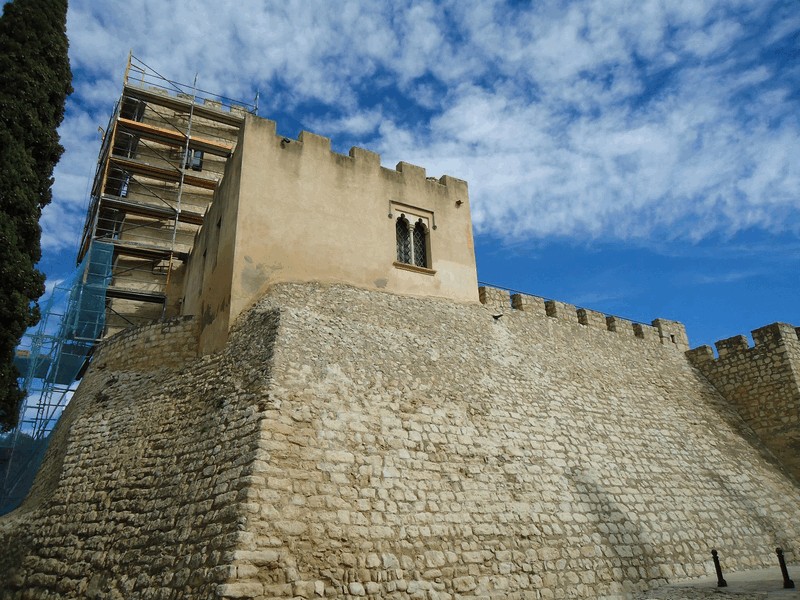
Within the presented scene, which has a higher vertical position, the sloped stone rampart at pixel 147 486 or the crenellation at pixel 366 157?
the crenellation at pixel 366 157

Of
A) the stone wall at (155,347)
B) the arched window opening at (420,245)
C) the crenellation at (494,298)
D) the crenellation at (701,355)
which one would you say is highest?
the arched window opening at (420,245)

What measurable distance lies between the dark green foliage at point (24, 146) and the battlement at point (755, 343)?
1638 cm

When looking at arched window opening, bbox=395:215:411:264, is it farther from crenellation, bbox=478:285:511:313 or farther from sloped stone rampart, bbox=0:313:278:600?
sloped stone rampart, bbox=0:313:278:600

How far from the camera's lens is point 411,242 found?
12547 mm

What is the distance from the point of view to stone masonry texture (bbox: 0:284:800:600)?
6.79m

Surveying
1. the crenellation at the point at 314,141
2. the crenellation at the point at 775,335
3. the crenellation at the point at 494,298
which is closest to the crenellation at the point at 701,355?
the crenellation at the point at 775,335

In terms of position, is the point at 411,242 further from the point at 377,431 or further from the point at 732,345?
the point at 732,345

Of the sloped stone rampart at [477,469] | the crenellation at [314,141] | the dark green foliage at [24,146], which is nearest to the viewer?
the sloped stone rampart at [477,469]

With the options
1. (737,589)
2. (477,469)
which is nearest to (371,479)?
(477,469)

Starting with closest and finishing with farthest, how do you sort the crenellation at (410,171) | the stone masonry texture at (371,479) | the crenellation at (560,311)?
1. the stone masonry texture at (371,479)
2. the crenellation at (410,171)
3. the crenellation at (560,311)

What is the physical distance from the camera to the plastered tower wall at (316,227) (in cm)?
1037

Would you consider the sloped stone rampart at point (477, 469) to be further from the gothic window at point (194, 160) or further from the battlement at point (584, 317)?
the gothic window at point (194, 160)

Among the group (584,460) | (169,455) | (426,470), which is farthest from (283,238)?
(584,460)

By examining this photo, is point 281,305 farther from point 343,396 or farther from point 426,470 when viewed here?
point 426,470
